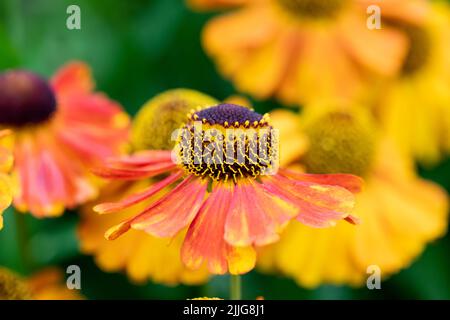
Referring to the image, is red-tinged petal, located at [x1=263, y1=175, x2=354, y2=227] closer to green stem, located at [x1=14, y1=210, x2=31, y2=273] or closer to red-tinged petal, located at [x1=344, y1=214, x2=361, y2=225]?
red-tinged petal, located at [x1=344, y1=214, x2=361, y2=225]

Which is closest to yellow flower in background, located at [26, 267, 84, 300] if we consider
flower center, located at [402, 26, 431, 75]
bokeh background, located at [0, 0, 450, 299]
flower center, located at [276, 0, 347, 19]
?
bokeh background, located at [0, 0, 450, 299]

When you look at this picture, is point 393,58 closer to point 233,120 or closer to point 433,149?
point 433,149

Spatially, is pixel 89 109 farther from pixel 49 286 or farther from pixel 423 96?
pixel 423 96

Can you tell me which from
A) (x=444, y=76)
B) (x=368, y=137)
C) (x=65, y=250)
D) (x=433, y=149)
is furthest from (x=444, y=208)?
(x=65, y=250)

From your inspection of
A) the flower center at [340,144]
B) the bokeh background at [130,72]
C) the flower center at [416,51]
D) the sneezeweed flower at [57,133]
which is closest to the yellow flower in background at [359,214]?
the flower center at [340,144]

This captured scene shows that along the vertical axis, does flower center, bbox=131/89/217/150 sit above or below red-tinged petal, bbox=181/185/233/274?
above
